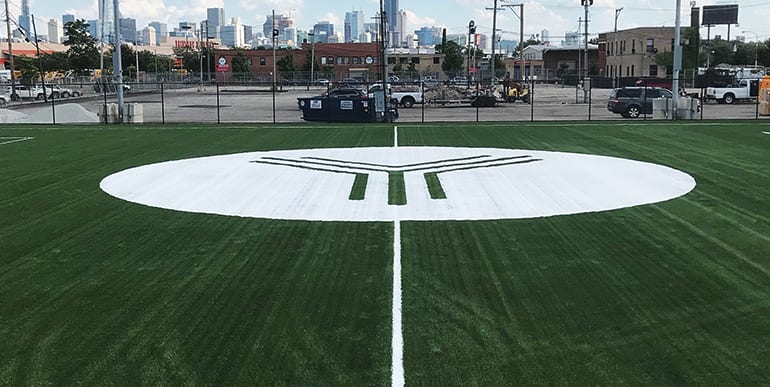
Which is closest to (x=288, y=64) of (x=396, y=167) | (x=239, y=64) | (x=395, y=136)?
(x=239, y=64)

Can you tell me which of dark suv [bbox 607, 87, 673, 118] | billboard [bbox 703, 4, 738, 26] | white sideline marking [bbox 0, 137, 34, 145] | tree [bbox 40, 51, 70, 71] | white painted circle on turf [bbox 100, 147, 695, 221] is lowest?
white painted circle on turf [bbox 100, 147, 695, 221]

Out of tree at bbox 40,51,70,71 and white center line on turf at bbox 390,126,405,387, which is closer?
white center line on turf at bbox 390,126,405,387

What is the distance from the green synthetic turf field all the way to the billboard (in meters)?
110

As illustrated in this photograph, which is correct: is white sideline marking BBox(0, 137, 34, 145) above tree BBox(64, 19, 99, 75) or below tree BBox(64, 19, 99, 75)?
below

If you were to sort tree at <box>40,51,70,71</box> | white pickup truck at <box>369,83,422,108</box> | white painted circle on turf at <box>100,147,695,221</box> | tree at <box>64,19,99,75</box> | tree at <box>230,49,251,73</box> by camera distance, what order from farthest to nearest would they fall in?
tree at <box>230,49,251,73</box> → tree at <box>40,51,70,71</box> → tree at <box>64,19,99,75</box> → white pickup truck at <box>369,83,422,108</box> → white painted circle on turf at <box>100,147,695,221</box>

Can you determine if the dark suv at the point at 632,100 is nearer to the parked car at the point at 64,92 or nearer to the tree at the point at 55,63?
the parked car at the point at 64,92

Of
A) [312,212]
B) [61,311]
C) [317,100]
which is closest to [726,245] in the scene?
[312,212]

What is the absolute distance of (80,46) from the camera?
90.4m

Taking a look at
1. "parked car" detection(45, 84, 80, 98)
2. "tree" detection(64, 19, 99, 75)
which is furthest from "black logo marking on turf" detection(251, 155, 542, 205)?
"tree" detection(64, 19, 99, 75)

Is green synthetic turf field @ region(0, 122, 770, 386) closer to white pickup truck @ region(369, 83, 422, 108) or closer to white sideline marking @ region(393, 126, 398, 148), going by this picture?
white sideline marking @ region(393, 126, 398, 148)

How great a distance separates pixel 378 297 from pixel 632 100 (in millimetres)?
33935

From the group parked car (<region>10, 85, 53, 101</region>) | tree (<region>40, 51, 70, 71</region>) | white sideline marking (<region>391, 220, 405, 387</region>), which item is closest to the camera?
white sideline marking (<region>391, 220, 405, 387</region>)

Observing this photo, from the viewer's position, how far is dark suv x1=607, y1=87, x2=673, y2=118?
→ 3866 centimetres

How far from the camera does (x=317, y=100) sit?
3534 centimetres
